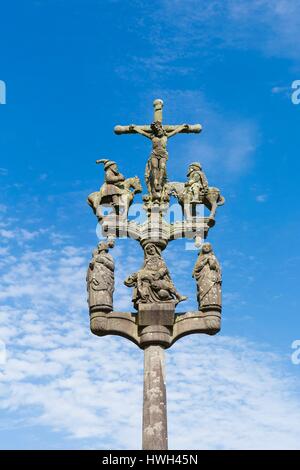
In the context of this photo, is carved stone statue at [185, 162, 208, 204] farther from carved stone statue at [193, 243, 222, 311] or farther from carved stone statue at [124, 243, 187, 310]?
carved stone statue at [124, 243, 187, 310]

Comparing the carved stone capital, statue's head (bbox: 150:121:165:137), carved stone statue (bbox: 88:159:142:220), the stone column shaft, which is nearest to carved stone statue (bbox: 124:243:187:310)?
the carved stone capital

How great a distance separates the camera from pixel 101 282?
64.1 feet

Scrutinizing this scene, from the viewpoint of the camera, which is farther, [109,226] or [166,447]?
[109,226]

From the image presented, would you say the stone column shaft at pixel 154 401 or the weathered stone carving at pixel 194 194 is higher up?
the weathered stone carving at pixel 194 194

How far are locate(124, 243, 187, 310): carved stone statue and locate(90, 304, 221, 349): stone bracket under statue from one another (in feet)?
0.66

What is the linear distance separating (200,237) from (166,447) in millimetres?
5243

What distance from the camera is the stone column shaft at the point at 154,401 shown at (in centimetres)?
1798

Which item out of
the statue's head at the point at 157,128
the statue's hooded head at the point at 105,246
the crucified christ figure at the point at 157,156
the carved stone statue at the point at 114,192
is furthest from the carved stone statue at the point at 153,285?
the statue's head at the point at 157,128

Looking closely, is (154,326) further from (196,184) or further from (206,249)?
(196,184)

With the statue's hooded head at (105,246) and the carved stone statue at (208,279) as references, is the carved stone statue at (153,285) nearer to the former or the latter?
the carved stone statue at (208,279)
